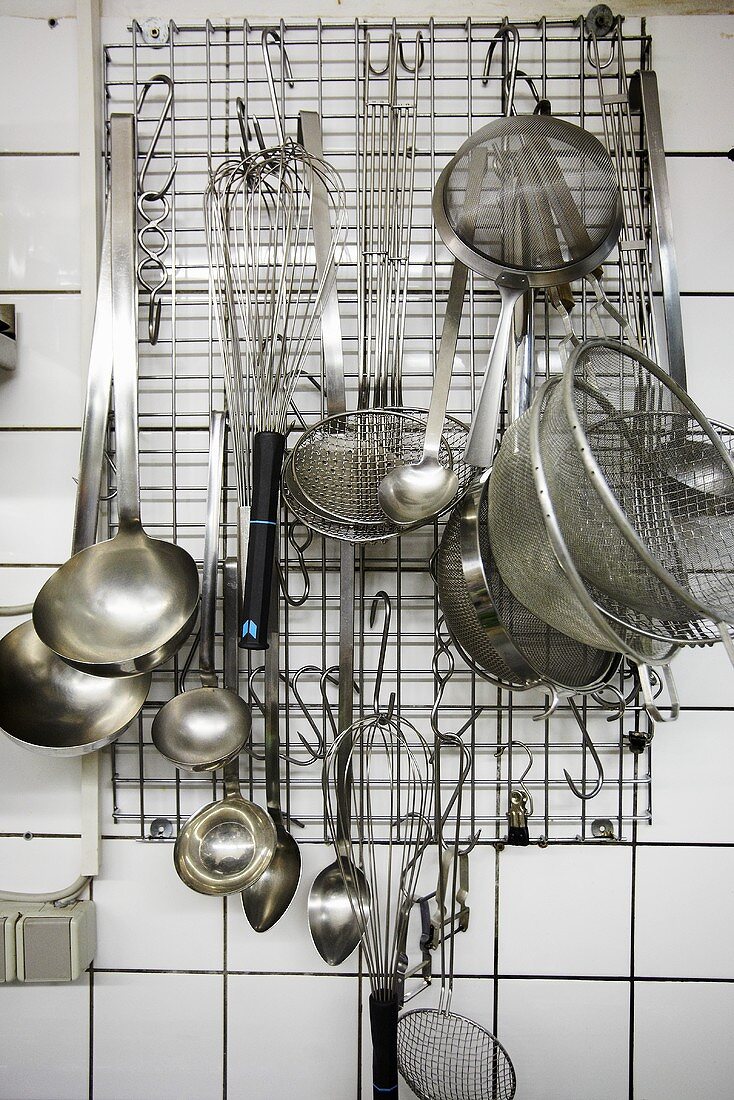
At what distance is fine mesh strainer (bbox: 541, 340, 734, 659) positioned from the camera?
1.96ft

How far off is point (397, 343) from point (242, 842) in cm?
54

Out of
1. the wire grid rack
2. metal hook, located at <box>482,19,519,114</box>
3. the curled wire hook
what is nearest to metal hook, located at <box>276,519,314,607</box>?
the wire grid rack

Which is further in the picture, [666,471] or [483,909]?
[483,909]

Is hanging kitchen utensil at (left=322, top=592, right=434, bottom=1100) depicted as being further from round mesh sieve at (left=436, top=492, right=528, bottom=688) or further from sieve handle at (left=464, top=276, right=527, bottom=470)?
sieve handle at (left=464, top=276, right=527, bottom=470)

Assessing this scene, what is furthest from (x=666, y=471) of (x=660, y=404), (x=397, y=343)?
(x=397, y=343)

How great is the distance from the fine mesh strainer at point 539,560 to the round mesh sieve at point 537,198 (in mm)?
158

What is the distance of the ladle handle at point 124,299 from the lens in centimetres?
73

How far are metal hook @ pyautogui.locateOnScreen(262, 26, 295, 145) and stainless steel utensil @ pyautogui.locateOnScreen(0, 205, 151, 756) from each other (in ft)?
0.67

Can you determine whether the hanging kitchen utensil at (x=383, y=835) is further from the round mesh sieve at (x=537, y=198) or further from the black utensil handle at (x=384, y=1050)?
the round mesh sieve at (x=537, y=198)

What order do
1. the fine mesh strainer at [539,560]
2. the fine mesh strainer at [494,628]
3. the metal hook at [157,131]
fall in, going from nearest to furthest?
1. the fine mesh strainer at [539,560]
2. the fine mesh strainer at [494,628]
3. the metal hook at [157,131]

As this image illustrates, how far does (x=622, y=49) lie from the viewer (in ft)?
2.49

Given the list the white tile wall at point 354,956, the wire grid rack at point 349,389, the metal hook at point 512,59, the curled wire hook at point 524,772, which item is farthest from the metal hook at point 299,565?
the metal hook at point 512,59

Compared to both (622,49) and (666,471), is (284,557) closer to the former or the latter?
(666,471)

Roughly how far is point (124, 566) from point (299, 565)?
0.18m
